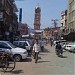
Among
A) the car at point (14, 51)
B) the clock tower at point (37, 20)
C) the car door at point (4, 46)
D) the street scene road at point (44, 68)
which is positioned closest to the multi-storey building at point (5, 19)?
the car at point (14, 51)

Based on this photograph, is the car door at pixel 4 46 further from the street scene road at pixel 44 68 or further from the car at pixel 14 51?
the street scene road at pixel 44 68

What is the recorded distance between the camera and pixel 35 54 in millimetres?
24500

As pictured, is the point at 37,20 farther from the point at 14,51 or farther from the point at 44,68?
the point at 44,68

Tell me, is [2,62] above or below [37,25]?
below

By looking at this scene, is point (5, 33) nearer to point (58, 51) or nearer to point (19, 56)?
point (58, 51)

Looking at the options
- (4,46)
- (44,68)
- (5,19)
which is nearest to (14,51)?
(4,46)

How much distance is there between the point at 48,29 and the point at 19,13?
261 ft

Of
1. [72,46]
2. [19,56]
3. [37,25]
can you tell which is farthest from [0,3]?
[37,25]

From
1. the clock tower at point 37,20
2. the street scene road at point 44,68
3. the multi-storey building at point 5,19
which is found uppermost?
the clock tower at point 37,20

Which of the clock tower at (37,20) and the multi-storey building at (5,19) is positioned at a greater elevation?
the clock tower at (37,20)

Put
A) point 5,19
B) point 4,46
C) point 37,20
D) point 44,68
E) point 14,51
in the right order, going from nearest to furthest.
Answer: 1. point 44,68
2. point 4,46
3. point 14,51
4. point 5,19
5. point 37,20

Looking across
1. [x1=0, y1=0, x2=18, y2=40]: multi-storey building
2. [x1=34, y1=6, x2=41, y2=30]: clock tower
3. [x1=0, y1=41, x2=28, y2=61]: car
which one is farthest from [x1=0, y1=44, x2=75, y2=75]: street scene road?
[x1=34, y1=6, x2=41, y2=30]: clock tower

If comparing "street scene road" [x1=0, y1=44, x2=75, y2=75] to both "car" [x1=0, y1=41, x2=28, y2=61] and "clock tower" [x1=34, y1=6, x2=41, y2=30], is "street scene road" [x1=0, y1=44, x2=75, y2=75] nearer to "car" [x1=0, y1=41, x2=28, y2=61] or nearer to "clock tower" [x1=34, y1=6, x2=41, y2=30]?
"car" [x1=0, y1=41, x2=28, y2=61]

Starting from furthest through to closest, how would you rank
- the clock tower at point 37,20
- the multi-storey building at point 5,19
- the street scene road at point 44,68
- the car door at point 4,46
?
the clock tower at point 37,20 → the multi-storey building at point 5,19 → the car door at point 4,46 → the street scene road at point 44,68
